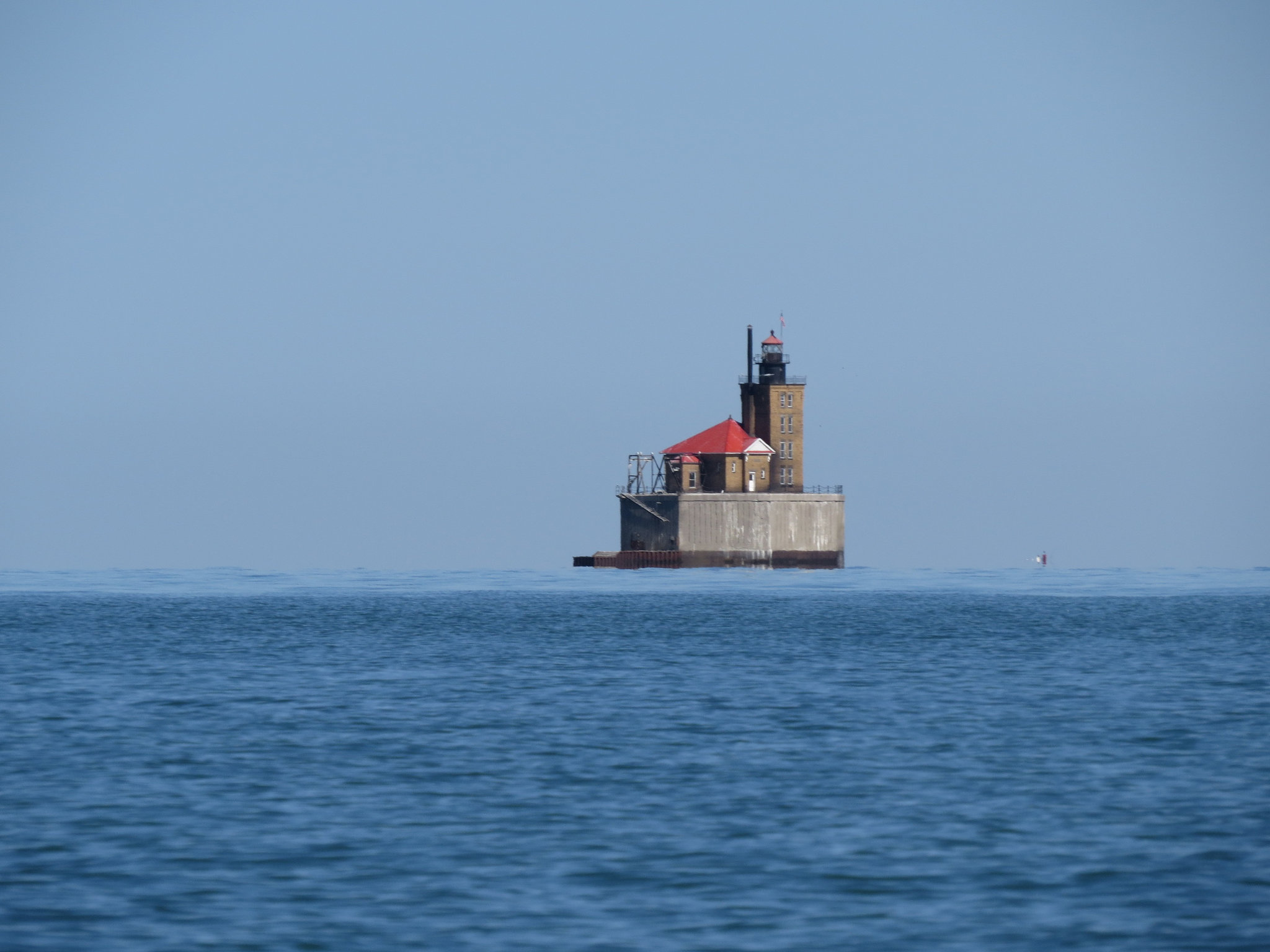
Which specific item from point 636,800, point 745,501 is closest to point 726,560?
point 745,501

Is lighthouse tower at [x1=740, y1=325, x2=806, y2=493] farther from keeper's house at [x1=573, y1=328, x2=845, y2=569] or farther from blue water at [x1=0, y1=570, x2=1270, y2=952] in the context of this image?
blue water at [x1=0, y1=570, x2=1270, y2=952]

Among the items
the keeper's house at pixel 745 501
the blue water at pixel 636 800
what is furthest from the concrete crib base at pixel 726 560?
the blue water at pixel 636 800

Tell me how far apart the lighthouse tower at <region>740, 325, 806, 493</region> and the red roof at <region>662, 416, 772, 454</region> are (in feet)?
3.66

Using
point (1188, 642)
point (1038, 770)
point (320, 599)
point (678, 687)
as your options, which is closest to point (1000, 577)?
point (320, 599)

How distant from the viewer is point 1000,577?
Result: 455 feet

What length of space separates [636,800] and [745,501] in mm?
88840

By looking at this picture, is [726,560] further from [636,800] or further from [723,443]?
[636,800]

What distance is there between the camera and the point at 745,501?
10756cm

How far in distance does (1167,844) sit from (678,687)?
17.8 meters

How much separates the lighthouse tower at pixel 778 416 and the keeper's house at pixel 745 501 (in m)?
0.06

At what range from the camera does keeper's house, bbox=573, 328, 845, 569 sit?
10781cm

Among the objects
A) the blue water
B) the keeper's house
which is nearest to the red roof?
the keeper's house

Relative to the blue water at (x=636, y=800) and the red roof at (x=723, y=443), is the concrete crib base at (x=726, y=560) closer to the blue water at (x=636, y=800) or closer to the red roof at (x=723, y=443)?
the red roof at (x=723, y=443)

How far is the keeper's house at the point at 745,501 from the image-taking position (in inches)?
4245
